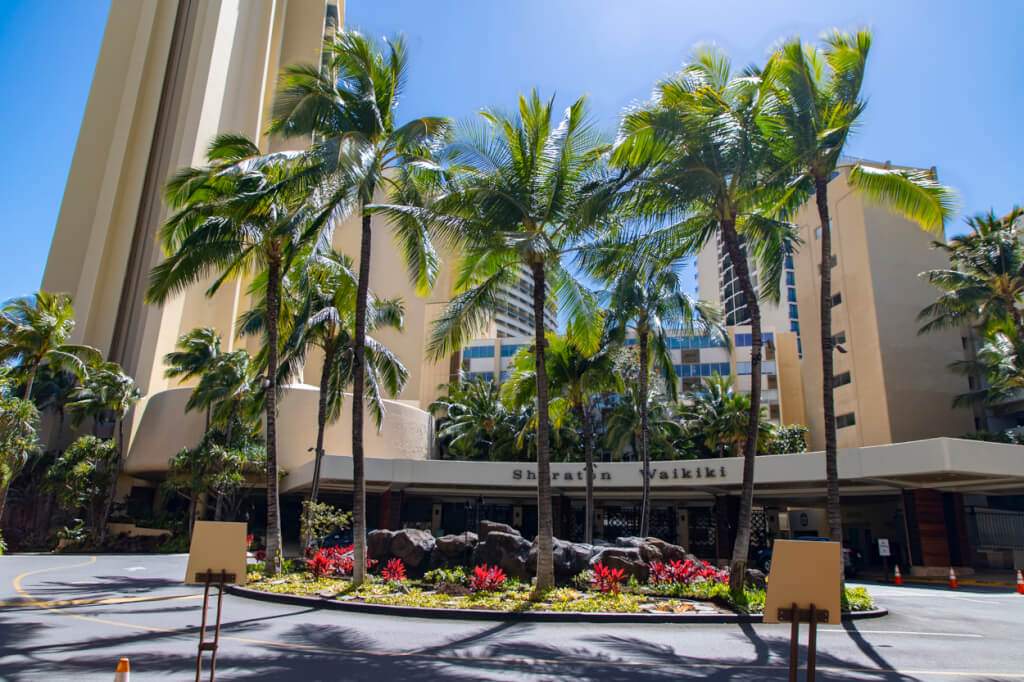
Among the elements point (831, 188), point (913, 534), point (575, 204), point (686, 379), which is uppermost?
point (831, 188)

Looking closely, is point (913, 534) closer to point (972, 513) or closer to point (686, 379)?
point (972, 513)

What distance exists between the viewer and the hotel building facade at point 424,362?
2897 centimetres

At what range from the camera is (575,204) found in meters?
15.5

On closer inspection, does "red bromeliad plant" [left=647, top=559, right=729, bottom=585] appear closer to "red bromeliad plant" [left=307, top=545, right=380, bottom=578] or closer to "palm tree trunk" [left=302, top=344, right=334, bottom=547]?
"red bromeliad plant" [left=307, top=545, right=380, bottom=578]

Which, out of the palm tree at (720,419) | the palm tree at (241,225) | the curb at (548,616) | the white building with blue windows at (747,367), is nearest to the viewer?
the curb at (548,616)

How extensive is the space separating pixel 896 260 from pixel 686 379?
2343 cm

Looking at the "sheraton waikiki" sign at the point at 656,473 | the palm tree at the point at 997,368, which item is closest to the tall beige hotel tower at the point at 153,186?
the "sheraton waikiki" sign at the point at 656,473

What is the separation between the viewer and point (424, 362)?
34.0m

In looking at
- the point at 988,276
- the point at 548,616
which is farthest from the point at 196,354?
the point at 988,276

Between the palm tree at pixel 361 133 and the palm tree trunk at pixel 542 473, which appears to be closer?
the palm tree trunk at pixel 542 473

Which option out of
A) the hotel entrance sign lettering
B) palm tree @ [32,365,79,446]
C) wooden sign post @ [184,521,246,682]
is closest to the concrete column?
the hotel entrance sign lettering

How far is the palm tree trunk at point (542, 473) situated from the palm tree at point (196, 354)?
79.6 ft

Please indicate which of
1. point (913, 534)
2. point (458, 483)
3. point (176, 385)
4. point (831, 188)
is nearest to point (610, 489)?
point (458, 483)

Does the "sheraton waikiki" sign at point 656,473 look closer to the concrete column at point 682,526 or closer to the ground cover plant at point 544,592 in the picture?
the concrete column at point 682,526
